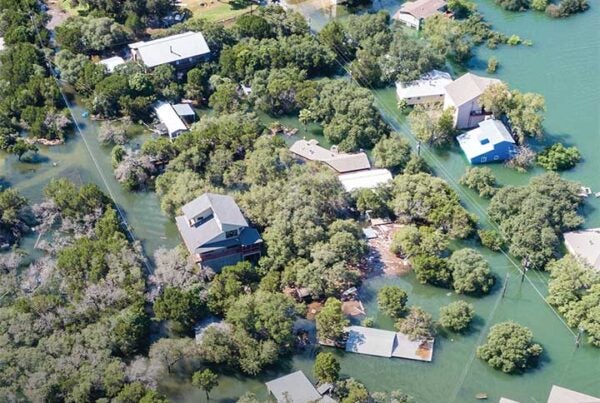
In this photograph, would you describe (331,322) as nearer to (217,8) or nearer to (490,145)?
(490,145)

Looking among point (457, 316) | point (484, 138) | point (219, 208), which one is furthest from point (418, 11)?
point (457, 316)

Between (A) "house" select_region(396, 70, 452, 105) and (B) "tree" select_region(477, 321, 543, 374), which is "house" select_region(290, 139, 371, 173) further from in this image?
(B) "tree" select_region(477, 321, 543, 374)

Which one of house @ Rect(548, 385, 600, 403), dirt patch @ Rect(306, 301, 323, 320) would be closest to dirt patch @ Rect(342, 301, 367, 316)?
dirt patch @ Rect(306, 301, 323, 320)

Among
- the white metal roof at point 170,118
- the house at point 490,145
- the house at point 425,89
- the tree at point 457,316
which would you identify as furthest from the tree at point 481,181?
the white metal roof at point 170,118

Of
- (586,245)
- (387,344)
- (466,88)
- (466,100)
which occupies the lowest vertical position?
(387,344)

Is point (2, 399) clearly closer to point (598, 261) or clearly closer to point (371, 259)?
point (371, 259)

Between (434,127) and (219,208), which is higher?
(219,208)

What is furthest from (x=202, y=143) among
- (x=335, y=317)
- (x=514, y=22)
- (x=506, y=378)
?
(x=514, y=22)
